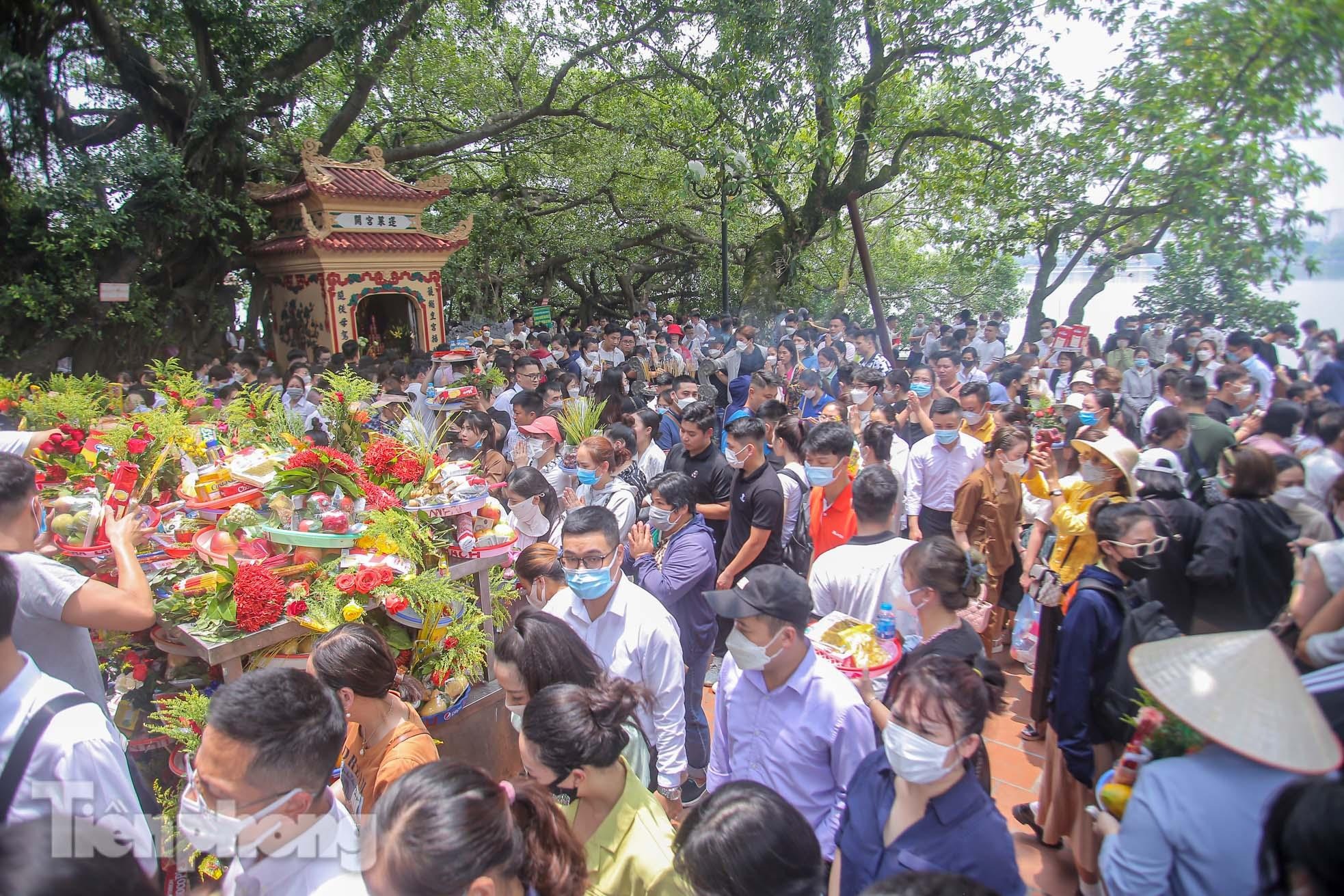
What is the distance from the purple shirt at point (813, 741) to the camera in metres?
2.35

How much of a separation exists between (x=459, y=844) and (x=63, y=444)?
385 cm

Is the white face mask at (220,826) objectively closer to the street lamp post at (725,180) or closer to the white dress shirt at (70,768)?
the white dress shirt at (70,768)

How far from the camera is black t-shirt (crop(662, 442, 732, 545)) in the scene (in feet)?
15.4

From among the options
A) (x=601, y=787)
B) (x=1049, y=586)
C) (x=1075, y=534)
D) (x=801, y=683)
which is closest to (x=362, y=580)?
(x=601, y=787)

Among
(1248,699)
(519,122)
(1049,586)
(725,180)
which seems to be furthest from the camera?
(519,122)

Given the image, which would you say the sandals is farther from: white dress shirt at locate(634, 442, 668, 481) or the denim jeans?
white dress shirt at locate(634, 442, 668, 481)

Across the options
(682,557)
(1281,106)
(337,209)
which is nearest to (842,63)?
(337,209)

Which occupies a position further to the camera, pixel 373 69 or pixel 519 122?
pixel 519 122

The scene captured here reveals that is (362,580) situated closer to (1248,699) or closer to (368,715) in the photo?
(368,715)

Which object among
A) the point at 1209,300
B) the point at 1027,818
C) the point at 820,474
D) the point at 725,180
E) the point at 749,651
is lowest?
the point at 1027,818

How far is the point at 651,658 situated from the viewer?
298 centimetres

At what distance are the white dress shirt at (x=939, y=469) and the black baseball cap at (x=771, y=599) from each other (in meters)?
2.97

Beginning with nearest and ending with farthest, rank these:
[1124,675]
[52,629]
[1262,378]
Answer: [52,629]
[1124,675]
[1262,378]

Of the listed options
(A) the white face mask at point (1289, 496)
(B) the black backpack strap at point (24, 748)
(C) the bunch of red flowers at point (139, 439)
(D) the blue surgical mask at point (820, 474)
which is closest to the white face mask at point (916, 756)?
(B) the black backpack strap at point (24, 748)
